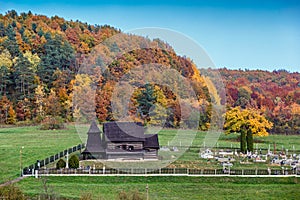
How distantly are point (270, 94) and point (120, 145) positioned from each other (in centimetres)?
3214

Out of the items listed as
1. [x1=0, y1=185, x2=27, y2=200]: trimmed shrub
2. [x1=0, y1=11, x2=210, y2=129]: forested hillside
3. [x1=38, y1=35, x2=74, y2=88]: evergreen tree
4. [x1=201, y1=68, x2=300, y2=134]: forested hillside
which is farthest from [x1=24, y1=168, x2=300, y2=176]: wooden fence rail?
[x1=38, y1=35, x2=74, y2=88]: evergreen tree

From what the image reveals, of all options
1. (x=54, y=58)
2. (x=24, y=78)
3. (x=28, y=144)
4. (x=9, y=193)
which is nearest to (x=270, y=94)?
(x=54, y=58)

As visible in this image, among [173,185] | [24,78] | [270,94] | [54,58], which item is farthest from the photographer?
[54,58]

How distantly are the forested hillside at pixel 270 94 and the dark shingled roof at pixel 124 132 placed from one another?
17631mm

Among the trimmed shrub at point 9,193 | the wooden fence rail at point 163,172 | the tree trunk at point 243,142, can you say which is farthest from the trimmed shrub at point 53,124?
the trimmed shrub at point 9,193

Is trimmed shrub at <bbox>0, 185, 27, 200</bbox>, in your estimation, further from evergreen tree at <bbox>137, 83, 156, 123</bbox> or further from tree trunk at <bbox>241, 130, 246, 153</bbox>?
evergreen tree at <bbox>137, 83, 156, 123</bbox>

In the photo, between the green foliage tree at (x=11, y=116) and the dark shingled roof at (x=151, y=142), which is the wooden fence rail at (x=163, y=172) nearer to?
the dark shingled roof at (x=151, y=142)

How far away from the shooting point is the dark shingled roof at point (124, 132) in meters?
29.2

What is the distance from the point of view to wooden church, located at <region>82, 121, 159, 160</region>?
29.0 m

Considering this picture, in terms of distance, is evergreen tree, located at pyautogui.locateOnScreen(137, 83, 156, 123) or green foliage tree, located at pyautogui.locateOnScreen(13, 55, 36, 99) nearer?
evergreen tree, located at pyautogui.locateOnScreen(137, 83, 156, 123)

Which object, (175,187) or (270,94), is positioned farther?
(270,94)

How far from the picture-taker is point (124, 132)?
29578 mm

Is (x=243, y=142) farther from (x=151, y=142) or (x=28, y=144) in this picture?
(x=28, y=144)

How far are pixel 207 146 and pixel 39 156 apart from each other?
38.4 ft
